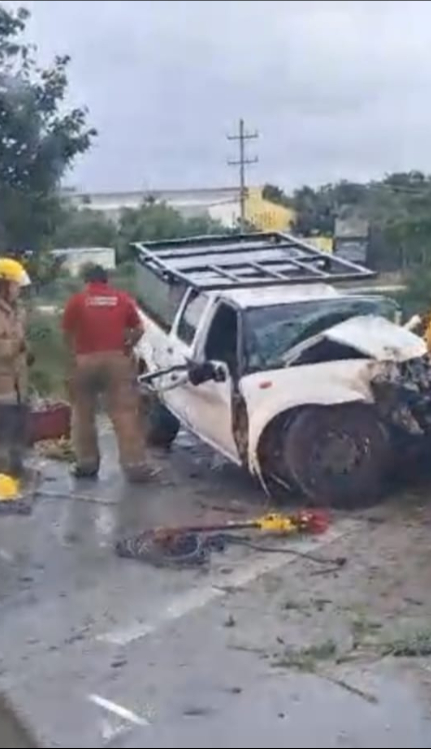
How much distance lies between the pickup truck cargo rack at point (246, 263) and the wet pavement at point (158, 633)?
1755mm

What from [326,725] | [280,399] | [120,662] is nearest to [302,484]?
[280,399]

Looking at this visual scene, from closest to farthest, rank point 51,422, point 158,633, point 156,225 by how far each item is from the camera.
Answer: point 158,633
point 51,422
point 156,225

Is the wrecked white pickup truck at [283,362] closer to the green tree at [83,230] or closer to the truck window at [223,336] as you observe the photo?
the truck window at [223,336]

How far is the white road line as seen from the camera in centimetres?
520

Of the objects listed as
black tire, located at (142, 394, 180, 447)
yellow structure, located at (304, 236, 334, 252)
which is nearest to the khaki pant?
black tire, located at (142, 394, 180, 447)

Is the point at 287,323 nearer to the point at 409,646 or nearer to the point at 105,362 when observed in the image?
the point at 105,362

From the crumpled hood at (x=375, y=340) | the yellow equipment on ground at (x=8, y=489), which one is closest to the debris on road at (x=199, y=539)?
the crumpled hood at (x=375, y=340)

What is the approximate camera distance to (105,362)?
10.4m

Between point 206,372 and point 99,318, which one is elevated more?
point 99,318

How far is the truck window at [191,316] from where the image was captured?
10891 millimetres

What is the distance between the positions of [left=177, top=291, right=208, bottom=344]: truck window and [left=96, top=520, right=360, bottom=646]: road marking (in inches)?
99.3

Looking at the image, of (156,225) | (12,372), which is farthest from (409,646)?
(156,225)

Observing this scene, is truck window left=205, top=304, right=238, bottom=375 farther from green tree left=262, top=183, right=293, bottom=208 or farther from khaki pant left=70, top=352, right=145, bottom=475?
green tree left=262, top=183, right=293, bottom=208

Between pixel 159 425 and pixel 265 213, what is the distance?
2585 cm
